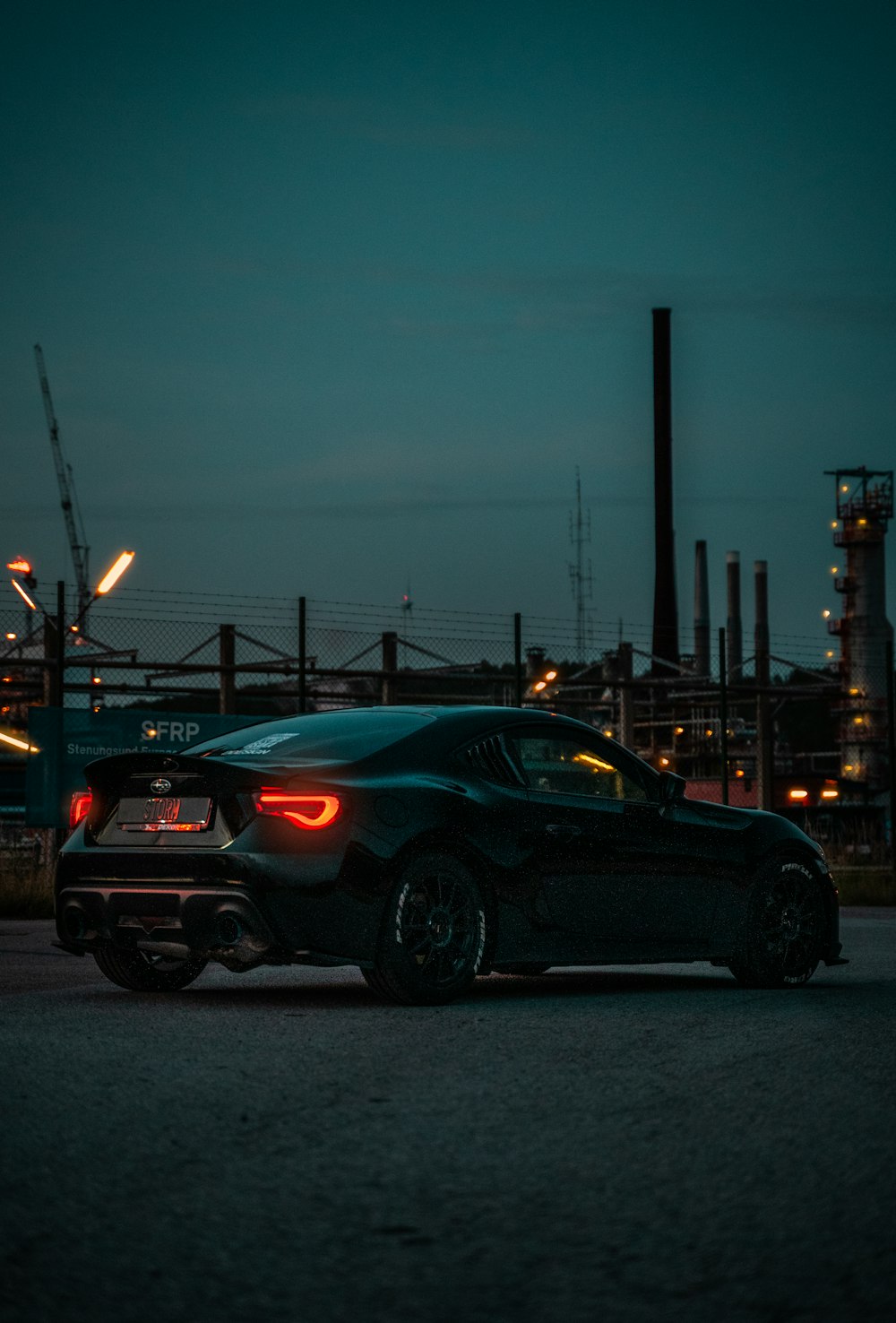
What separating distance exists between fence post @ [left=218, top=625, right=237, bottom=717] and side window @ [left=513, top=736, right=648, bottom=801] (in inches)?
515

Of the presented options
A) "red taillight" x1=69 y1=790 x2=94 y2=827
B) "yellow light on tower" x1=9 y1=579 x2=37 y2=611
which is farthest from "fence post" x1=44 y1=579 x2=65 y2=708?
"red taillight" x1=69 y1=790 x2=94 y2=827

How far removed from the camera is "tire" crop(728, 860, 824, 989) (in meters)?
9.62

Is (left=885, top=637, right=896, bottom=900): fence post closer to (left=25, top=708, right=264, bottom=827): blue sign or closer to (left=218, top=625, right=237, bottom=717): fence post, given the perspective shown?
(left=218, top=625, right=237, bottom=717): fence post

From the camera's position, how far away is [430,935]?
8.20 m

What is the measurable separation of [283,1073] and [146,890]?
2.18m

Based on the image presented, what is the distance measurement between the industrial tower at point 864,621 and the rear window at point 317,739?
5585 centimetres

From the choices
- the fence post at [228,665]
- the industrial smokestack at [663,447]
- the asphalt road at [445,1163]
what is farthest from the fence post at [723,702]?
the industrial smokestack at [663,447]

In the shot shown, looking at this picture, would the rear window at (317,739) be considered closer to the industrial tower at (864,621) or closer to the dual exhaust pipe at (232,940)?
the dual exhaust pipe at (232,940)

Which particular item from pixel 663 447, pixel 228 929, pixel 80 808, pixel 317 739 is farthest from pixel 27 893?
pixel 663 447

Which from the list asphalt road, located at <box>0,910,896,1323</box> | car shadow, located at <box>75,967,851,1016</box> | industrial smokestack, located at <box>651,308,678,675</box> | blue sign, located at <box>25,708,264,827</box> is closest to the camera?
asphalt road, located at <box>0,910,896,1323</box>

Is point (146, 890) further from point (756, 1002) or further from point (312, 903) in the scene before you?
point (756, 1002)

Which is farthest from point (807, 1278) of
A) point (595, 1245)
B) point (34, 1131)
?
point (34, 1131)

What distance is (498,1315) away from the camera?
135 inches

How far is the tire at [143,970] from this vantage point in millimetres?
8977
